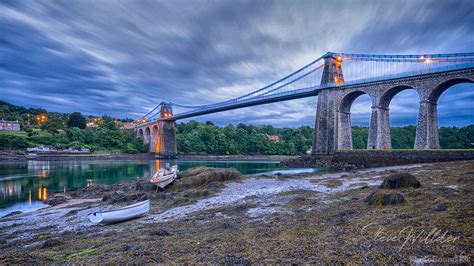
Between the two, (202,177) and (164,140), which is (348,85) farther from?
(164,140)

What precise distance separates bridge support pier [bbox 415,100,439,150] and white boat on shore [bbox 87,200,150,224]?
112 feet

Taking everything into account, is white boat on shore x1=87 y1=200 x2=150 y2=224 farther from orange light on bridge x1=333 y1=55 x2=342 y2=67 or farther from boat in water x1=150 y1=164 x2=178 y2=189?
orange light on bridge x1=333 y1=55 x2=342 y2=67

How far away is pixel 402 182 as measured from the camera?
1015cm

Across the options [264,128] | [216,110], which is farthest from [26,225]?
[264,128]

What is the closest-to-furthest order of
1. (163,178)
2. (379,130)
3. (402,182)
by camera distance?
(402,182) < (163,178) < (379,130)

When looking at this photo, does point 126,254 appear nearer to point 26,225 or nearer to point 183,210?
point 183,210

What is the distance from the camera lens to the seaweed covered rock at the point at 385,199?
7.29 m

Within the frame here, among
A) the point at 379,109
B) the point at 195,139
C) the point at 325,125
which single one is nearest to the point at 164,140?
the point at 195,139

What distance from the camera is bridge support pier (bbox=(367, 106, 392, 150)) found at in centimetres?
3812

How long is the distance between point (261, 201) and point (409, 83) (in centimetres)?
3430

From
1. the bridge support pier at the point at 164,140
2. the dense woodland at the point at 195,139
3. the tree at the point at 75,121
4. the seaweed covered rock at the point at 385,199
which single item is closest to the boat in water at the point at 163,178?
A: the seaweed covered rock at the point at 385,199

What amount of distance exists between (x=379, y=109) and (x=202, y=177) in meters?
32.3

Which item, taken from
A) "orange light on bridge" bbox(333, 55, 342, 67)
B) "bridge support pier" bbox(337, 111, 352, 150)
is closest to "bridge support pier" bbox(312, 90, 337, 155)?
"bridge support pier" bbox(337, 111, 352, 150)

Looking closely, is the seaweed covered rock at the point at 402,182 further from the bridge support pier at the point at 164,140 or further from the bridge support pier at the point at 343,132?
the bridge support pier at the point at 164,140
